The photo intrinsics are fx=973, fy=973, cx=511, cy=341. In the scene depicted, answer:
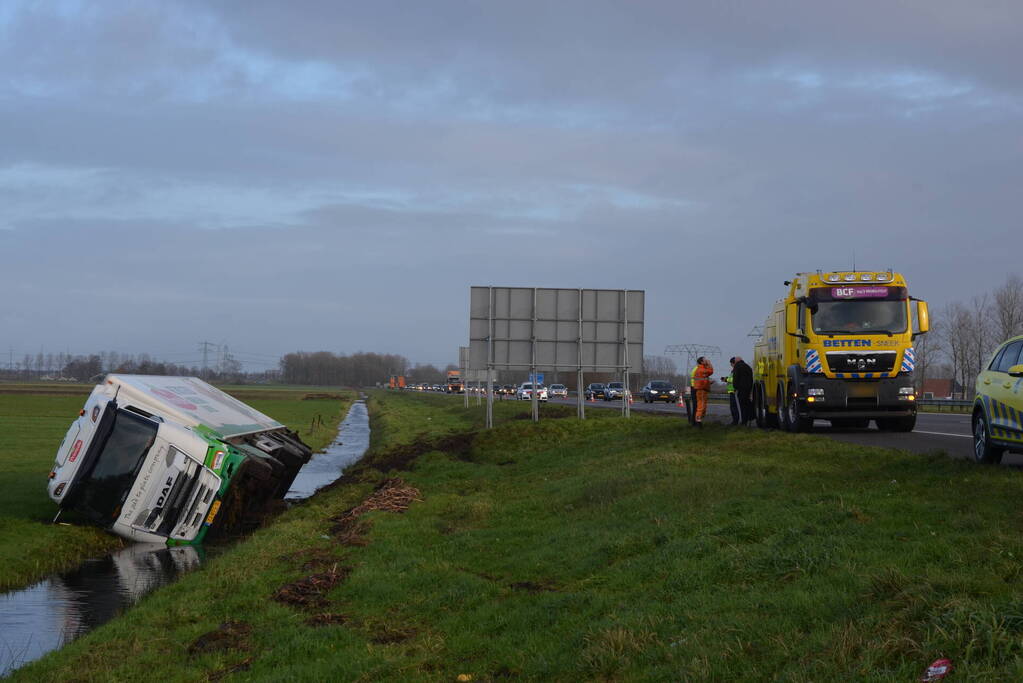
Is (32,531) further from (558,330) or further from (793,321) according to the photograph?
(558,330)

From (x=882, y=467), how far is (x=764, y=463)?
2379 millimetres

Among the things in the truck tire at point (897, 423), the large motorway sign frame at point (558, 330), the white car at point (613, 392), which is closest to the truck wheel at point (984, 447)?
the truck tire at point (897, 423)

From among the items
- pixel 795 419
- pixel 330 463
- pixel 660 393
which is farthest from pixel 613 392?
pixel 795 419

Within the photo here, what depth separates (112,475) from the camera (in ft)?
52.5

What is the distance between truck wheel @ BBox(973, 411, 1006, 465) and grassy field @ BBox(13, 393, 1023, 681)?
2.68 feet

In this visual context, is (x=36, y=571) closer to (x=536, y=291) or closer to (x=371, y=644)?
(x=371, y=644)

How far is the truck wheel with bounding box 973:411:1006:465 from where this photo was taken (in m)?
13.3

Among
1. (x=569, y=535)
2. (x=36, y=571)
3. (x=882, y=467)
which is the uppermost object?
(x=882, y=467)

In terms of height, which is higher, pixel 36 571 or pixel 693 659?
pixel 693 659

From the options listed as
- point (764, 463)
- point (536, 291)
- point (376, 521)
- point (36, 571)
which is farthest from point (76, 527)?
point (536, 291)

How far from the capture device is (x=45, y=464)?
1033 inches

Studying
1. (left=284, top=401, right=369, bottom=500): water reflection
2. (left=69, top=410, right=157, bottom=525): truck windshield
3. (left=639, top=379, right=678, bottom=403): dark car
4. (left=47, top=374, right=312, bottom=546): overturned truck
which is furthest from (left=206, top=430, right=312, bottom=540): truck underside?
(left=639, top=379, right=678, bottom=403): dark car

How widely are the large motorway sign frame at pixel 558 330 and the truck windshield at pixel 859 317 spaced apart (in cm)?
1260

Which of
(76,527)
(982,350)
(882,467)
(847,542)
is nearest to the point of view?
(847,542)
